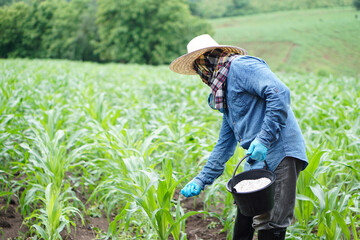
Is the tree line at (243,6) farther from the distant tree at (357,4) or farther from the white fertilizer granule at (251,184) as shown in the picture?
the white fertilizer granule at (251,184)

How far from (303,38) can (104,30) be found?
24285 mm

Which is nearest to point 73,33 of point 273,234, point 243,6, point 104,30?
point 104,30

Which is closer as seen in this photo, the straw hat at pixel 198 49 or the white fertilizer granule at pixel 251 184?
the white fertilizer granule at pixel 251 184

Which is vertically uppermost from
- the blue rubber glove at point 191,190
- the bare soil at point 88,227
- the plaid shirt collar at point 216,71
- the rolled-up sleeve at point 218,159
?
the plaid shirt collar at point 216,71

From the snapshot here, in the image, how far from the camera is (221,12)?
58.2m

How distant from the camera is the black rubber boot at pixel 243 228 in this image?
1988 millimetres

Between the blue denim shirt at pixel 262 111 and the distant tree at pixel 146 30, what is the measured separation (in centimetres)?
3628

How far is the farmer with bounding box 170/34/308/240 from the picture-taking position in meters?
1.69

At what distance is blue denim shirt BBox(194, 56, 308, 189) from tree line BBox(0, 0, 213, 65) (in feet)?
119

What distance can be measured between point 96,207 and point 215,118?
237cm

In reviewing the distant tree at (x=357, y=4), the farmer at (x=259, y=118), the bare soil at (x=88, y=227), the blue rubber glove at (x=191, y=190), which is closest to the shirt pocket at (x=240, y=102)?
the farmer at (x=259, y=118)

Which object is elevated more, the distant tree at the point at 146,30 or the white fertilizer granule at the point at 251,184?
the white fertilizer granule at the point at 251,184

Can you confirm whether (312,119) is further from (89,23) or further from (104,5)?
(89,23)

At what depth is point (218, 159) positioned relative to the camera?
212 centimetres
